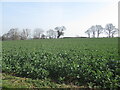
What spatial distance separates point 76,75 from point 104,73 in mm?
1170

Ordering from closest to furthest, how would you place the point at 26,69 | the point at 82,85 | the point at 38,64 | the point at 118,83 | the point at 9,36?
the point at 118,83 < the point at 82,85 < the point at 26,69 < the point at 38,64 < the point at 9,36

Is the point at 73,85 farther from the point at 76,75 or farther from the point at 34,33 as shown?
the point at 34,33

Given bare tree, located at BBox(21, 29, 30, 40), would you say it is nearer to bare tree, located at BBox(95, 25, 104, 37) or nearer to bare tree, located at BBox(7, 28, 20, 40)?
bare tree, located at BBox(7, 28, 20, 40)

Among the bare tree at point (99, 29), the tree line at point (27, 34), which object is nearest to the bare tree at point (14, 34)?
the tree line at point (27, 34)

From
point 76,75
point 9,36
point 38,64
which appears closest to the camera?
point 76,75

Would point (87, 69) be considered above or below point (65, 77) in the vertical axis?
above

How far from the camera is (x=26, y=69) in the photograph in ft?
21.9

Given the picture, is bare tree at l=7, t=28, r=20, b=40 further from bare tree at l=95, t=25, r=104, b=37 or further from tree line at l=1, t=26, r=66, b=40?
bare tree at l=95, t=25, r=104, b=37

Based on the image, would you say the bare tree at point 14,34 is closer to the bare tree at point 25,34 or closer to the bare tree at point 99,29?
the bare tree at point 25,34

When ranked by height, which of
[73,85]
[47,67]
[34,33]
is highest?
[34,33]

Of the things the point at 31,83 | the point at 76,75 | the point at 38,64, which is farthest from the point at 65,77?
the point at 38,64

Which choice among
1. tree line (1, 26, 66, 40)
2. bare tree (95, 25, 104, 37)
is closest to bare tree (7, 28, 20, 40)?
tree line (1, 26, 66, 40)

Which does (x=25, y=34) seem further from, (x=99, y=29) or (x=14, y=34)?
(x=99, y=29)

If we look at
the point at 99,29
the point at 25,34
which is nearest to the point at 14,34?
the point at 25,34
